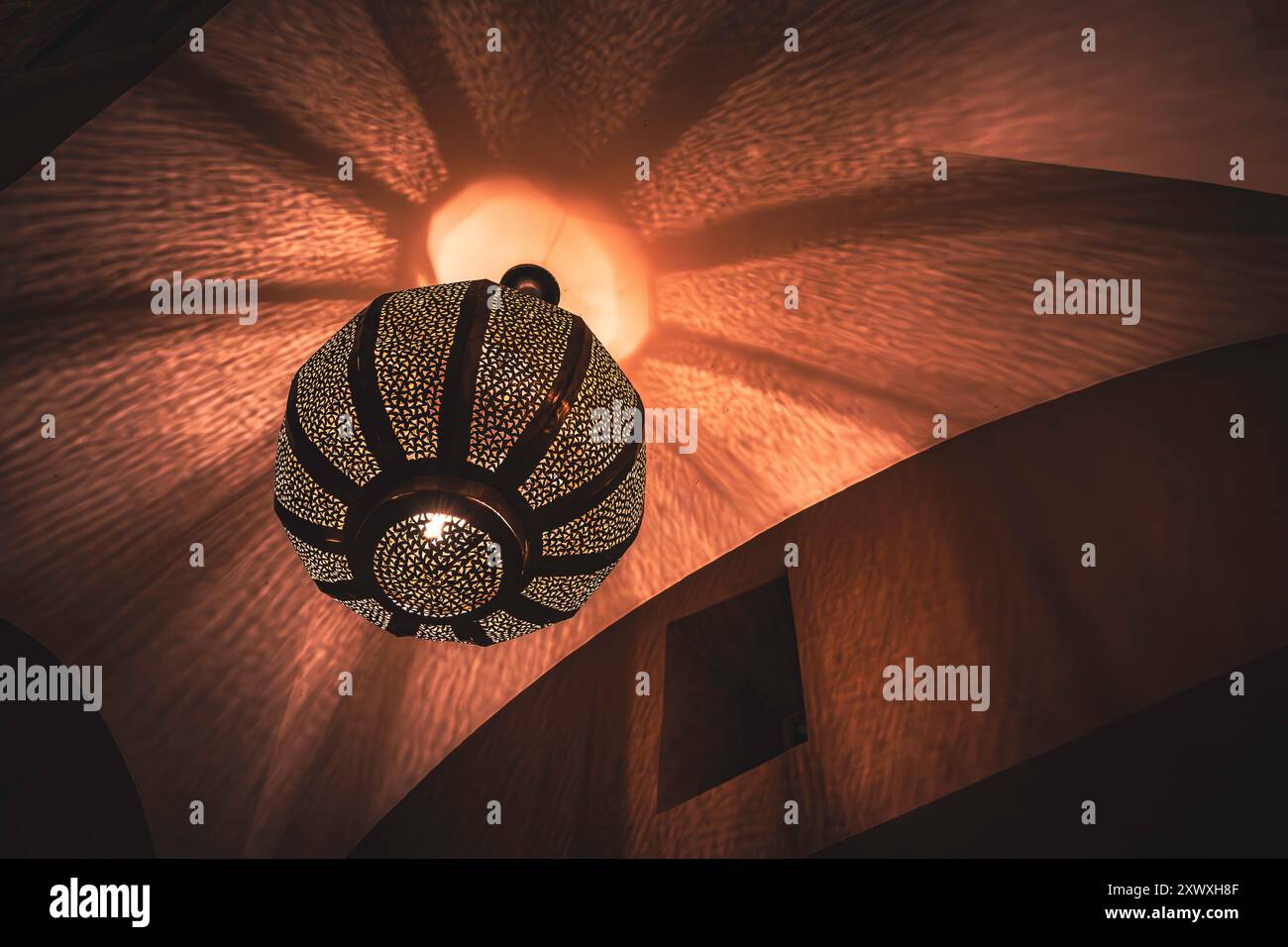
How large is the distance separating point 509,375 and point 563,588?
0.51 meters

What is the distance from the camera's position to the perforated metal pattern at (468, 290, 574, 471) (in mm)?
1680

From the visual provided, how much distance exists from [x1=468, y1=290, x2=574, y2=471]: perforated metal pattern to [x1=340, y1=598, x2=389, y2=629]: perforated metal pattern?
434mm

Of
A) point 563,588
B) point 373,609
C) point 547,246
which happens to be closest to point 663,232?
point 547,246

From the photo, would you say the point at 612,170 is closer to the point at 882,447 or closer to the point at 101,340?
the point at 882,447

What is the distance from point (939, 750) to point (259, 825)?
9.27 ft

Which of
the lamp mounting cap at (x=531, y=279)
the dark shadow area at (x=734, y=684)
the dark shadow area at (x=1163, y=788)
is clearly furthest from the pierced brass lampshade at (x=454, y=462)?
the dark shadow area at (x=734, y=684)

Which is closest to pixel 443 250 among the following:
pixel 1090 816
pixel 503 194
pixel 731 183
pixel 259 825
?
pixel 503 194

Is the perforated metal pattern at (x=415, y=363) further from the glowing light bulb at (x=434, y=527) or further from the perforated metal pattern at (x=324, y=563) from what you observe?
the perforated metal pattern at (x=324, y=563)

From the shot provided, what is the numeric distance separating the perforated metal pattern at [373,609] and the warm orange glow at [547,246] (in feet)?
3.88

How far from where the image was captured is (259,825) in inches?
139

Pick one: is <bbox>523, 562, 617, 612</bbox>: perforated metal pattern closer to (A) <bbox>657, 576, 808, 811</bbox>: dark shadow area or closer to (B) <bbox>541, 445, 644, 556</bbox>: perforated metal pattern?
(B) <bbox>541, 445, 644, 556</bbox>: perforated metal pattern

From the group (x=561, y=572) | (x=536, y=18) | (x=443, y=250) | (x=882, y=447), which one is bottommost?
(x=561, y=572)

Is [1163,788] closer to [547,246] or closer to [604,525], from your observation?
[604,525]

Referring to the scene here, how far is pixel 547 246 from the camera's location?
2564mm
